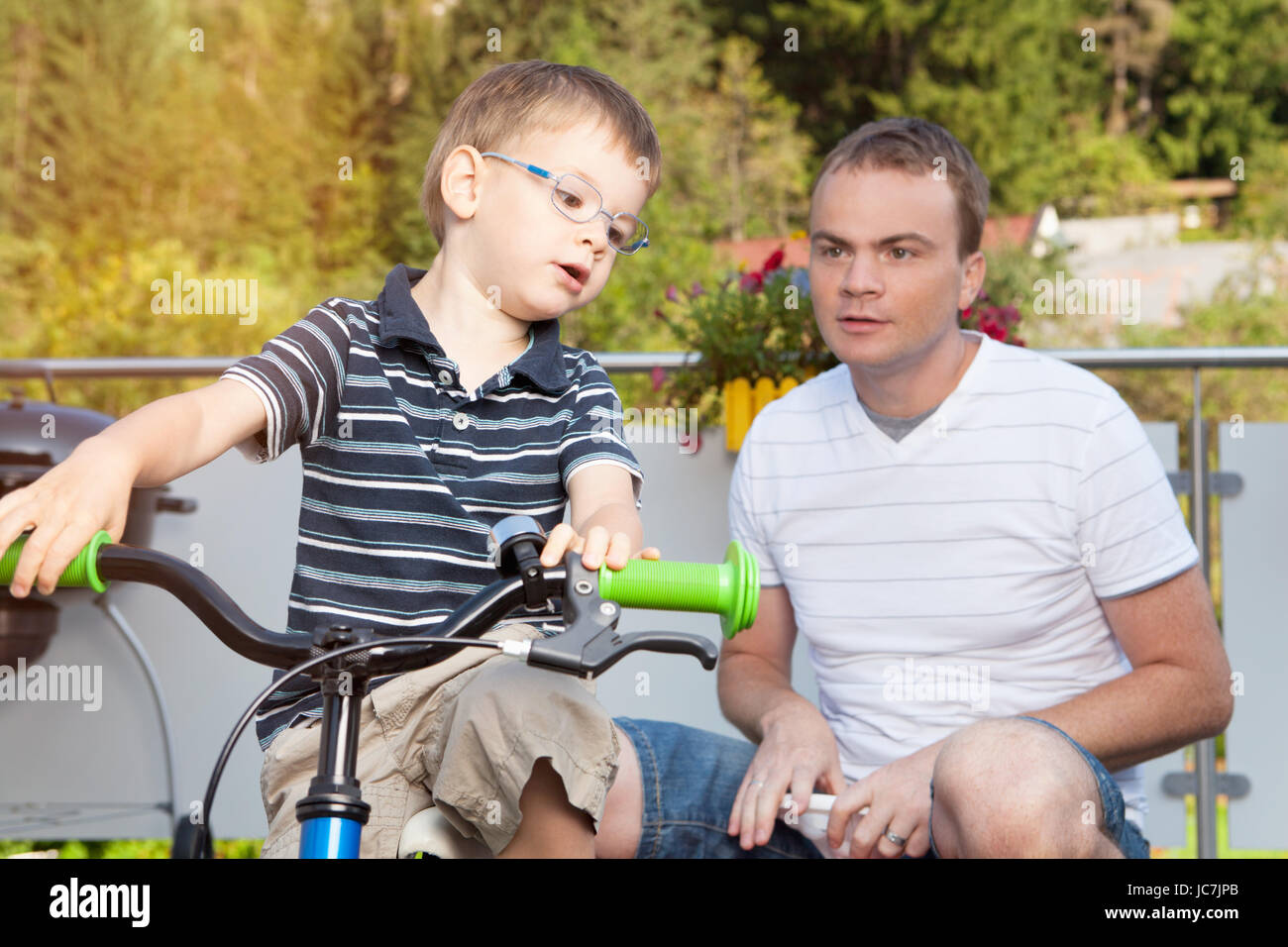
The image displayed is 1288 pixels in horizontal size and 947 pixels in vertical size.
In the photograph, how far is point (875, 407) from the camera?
255 cm

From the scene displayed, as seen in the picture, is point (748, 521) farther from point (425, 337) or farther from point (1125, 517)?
point (425, 337)

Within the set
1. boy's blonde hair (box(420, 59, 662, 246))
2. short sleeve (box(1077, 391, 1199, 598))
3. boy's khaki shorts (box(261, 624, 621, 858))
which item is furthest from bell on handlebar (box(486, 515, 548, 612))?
short sleeve (box(1077, 391, 1199, 598))

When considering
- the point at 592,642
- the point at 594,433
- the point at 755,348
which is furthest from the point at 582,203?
the point at 755,348

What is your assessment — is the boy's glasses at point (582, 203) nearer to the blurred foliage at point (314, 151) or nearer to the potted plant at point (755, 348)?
the potted plant at point (755, 348)

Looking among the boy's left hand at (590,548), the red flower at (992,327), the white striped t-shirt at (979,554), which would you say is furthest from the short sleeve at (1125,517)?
the boy's left hand at (590,548)

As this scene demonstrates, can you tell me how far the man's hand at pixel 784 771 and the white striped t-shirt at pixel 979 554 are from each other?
0.55 feet

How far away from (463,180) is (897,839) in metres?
1.16

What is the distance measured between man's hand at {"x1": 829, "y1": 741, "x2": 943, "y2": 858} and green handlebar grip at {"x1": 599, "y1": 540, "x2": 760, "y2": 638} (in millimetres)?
925

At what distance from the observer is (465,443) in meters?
1.86

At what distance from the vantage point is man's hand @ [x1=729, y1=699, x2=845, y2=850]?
2.09 meters

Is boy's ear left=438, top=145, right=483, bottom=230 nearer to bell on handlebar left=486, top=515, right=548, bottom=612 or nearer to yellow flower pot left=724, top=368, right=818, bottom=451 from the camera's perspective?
bell on handlebar left=486, top=515, right=548, bottom=612

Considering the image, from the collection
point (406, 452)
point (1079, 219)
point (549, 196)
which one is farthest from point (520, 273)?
point (1079, 219)

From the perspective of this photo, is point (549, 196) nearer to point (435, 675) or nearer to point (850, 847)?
point (435, 675)
